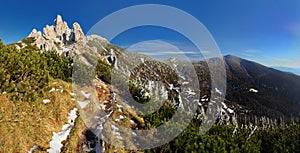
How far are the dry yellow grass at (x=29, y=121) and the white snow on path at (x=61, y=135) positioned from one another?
402mm

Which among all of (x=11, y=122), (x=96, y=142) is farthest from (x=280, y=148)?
(x=11, y=122)

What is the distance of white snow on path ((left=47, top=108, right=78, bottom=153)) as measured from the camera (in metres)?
19.6

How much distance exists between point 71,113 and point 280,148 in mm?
25662

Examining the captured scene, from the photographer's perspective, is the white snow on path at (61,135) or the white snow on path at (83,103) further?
the white snow on path at (83,103)

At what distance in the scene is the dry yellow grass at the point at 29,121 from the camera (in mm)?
17938

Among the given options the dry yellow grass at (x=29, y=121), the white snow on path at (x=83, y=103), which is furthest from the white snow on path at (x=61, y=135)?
the white snow on path at (x=83, y=103)

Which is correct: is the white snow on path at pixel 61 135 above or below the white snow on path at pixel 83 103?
below

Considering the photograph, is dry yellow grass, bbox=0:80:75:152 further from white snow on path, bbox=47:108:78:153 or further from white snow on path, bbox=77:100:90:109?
white snow on path, bbox=77:100:90:109

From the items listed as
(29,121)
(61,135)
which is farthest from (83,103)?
(29,121)

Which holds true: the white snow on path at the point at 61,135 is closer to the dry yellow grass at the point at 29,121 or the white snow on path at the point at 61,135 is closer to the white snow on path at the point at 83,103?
the dry yellow grass at the point at 29,121

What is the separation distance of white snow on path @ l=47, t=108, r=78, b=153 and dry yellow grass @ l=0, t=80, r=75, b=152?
40 cm

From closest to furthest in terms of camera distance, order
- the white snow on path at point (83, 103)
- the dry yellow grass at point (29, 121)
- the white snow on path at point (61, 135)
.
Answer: the dry yellow grass at point (29, 121), the white snow on path at point (61, 135), the white snow on path at point (83, 103)

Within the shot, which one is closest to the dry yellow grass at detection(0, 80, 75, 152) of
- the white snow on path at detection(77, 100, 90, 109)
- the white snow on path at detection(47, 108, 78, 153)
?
the white snow on path at detection(47, 108, 78, 153)

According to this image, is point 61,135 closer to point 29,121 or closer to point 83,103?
point 29,121
